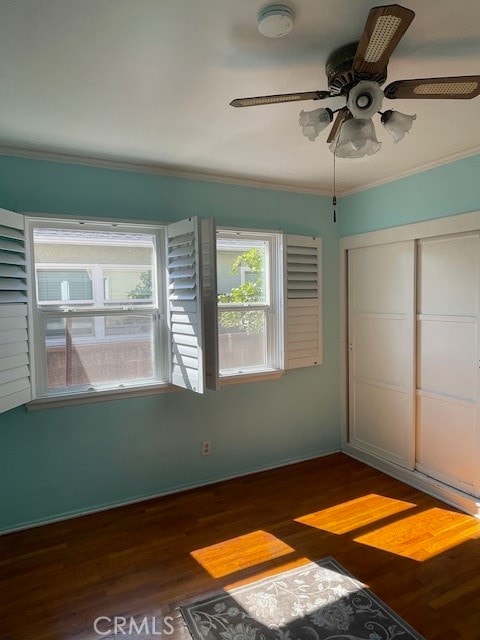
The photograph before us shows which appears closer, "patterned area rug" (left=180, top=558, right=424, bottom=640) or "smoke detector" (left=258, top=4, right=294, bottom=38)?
"smoke detector" (left=258, top=4, right=294, bottom=38)

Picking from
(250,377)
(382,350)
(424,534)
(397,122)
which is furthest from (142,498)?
(397,122)

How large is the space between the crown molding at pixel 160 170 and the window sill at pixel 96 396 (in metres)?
1.61

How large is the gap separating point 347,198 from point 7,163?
9.10ft

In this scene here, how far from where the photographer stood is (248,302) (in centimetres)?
346

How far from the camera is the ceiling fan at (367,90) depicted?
4.02 ft

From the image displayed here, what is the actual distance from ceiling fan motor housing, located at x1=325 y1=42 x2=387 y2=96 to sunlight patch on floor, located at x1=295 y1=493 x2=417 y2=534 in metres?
2.53

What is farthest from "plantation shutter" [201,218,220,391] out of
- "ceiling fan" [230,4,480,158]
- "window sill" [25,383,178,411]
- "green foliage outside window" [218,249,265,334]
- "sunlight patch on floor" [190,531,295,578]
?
"ceiling fan" [230,4,480,158]

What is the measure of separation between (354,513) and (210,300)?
1814 millimetres

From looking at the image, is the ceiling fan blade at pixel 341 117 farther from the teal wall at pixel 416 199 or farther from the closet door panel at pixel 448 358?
the closet door panel at pixel 448 358

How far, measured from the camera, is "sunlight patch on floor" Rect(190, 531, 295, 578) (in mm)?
2275

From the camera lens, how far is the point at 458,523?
8.75ft

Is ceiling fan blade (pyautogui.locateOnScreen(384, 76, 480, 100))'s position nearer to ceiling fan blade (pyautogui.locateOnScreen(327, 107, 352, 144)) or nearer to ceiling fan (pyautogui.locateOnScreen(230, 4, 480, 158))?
ceiling fan (pyautogui.locateOnScreen(230, 4, 480, 158))

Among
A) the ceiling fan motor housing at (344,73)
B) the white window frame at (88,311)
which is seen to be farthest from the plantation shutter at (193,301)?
the ceiling fan motor housing at (344,73)

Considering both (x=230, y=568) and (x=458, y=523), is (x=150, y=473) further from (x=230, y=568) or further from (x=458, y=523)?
(x=458, y=523)
